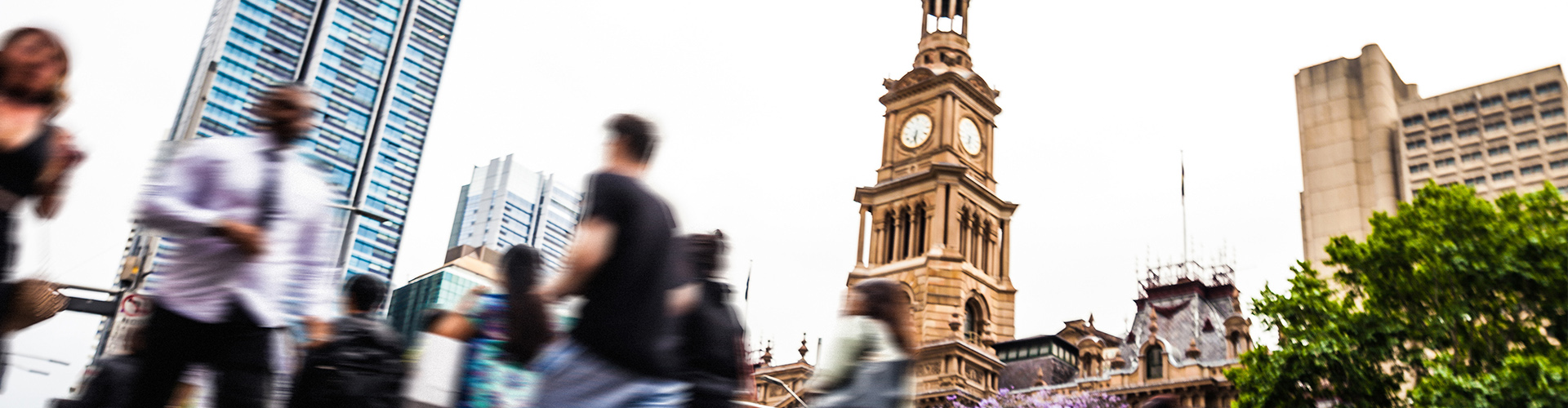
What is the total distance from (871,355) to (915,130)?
45308mm

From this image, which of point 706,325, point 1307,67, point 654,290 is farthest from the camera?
point 1307,67

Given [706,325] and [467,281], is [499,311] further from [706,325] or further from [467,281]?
[467,281]

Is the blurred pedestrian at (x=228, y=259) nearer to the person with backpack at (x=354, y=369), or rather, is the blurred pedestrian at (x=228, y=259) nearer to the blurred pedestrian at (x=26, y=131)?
the blurred pedestrian at (x=26, y=131)

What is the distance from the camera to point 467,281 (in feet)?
245

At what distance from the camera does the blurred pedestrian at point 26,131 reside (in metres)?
3.74

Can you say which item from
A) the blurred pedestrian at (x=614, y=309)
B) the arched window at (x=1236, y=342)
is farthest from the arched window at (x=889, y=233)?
the blurred pedestrian at (x=614, y=309)

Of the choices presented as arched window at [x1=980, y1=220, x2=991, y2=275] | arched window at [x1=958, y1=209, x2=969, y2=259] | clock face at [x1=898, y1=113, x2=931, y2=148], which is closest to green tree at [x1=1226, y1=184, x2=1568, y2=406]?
arched window at [x1=958, y1=209, x2=969, y2=259]

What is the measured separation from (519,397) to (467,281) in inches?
2851

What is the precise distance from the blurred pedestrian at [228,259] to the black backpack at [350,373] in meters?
0.72

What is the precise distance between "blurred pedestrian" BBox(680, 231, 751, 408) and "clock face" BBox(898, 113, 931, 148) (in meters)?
44.8

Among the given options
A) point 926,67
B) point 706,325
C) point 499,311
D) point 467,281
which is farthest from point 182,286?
point 467,281

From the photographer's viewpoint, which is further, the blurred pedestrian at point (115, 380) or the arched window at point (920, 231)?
the arched window at point (920, 231)

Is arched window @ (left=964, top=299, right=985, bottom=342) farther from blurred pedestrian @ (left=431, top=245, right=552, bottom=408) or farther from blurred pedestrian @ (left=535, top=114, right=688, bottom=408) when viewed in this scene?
blurred pedestrian @ (left=535, top=114, right=688, bottom=408)

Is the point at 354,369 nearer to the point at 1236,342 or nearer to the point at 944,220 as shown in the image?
the point at 1236,342
